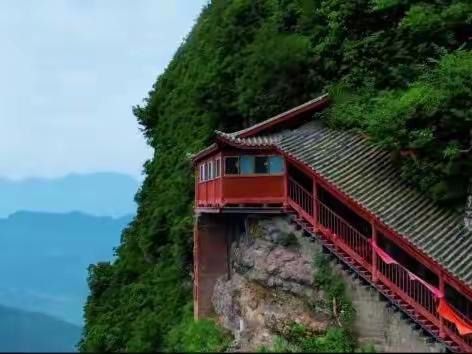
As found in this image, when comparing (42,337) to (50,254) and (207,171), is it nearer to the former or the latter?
(207,171)

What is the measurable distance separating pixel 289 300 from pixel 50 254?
109m

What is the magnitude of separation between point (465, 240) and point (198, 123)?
55.9 ft

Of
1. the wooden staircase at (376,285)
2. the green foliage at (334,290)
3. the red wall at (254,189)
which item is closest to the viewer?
the wooden staircase at (376,285)

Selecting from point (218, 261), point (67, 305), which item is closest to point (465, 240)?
point (218, 261)

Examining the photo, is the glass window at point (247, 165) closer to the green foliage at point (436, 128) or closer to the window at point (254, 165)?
the window at point (254, 165)

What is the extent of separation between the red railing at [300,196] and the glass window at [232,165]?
60.3 inches

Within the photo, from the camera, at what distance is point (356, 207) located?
1628 centimetres

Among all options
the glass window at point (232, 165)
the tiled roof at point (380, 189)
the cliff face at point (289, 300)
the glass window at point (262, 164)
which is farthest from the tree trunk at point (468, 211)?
the glass window at point (232, 165)

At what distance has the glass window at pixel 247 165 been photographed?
18.0m

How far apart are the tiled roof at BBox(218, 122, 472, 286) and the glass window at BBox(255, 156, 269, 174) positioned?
517 mm

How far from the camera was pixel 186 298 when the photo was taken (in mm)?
24344

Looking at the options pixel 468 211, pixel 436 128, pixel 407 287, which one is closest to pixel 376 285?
pixel 407 287

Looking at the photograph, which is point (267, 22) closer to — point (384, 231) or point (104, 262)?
point (384, 231)

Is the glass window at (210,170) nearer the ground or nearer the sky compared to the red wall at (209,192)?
nearer the sky
